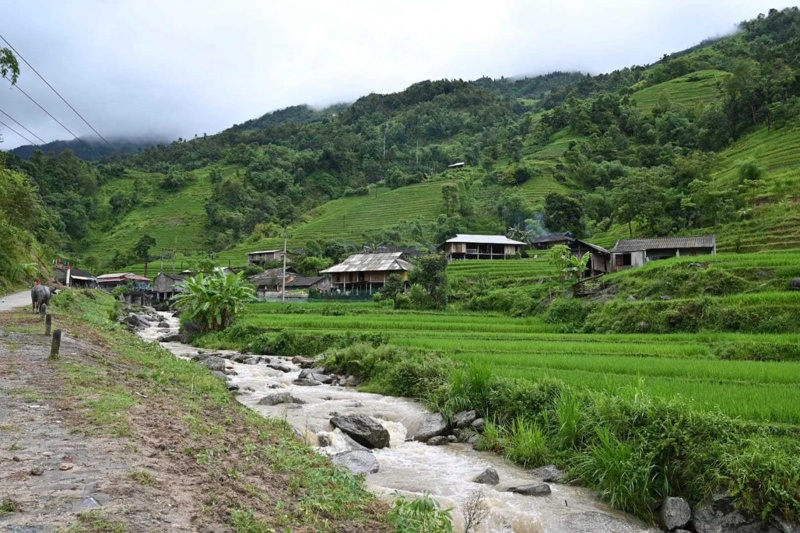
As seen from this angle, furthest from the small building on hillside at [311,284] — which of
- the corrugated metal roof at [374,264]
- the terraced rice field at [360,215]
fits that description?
the terraced rice field at [360,215]

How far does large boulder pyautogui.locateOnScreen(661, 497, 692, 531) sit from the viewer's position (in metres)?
7.54

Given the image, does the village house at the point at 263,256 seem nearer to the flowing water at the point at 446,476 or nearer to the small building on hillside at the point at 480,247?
the small building on hillside at the point at 480,247

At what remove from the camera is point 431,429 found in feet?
40.4

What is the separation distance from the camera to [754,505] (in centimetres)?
702

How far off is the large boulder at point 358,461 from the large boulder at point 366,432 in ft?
4.30

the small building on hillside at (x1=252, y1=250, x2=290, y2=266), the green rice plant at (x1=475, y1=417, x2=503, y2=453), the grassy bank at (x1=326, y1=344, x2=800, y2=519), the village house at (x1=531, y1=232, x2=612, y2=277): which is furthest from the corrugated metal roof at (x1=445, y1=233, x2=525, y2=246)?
the green rice plant at (x1=475, y1=417, x2=503, y2=453)

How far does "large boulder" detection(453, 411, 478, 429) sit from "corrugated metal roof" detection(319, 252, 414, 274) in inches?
1628

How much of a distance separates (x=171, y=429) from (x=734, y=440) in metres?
8.66

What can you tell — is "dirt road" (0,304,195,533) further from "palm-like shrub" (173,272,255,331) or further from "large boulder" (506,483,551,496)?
"palm-like shrub" (173,272,255,331)

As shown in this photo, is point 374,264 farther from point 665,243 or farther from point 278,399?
point 278,399

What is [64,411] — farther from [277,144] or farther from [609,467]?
[277,144]

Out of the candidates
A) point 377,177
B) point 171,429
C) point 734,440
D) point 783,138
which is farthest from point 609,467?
point 377,177

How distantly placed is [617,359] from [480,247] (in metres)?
48.0

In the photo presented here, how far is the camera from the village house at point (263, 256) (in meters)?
73.3
